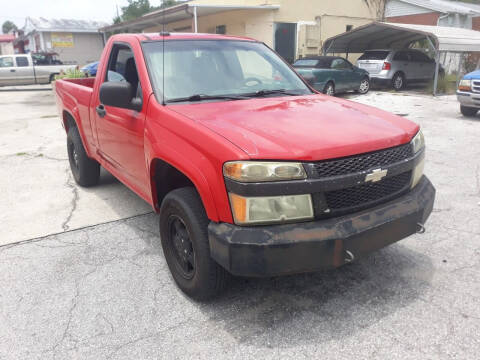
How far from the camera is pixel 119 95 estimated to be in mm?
3131

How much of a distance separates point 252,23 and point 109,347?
1801cm

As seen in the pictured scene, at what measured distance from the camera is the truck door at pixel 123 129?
329 centimetres

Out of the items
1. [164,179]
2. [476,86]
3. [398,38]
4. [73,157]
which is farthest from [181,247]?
[398,38]

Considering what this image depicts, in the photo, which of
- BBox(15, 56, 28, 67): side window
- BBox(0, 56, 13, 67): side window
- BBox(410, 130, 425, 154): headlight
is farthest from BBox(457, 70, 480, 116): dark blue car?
BBox(0, 56, 13, 67): side window

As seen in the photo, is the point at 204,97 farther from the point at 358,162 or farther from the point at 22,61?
the point at 22,61

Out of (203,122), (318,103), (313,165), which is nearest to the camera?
(313,165)

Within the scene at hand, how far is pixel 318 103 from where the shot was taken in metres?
3.24

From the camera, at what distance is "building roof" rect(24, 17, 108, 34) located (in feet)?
117

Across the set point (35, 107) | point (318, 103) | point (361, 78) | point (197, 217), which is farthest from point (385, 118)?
point (35, 107)

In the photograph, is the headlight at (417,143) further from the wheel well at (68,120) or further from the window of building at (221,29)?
the window of building at (221,29)

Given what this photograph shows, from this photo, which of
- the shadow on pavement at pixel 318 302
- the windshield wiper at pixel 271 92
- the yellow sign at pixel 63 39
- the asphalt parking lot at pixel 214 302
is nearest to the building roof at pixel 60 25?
the yellow sign at pixel 63 39

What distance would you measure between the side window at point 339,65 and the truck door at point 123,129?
1097 centimetres

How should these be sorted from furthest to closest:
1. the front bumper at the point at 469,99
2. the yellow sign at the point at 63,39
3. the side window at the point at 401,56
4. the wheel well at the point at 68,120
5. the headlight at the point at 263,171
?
the yellow sign at the point at 63,39, the side window at the point at 401,56, the front bumper at the point at 469,99, the wheel well at the point at 68,120, the headlight at the point at 263,171

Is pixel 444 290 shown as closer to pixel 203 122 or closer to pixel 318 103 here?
pixel 318 103
